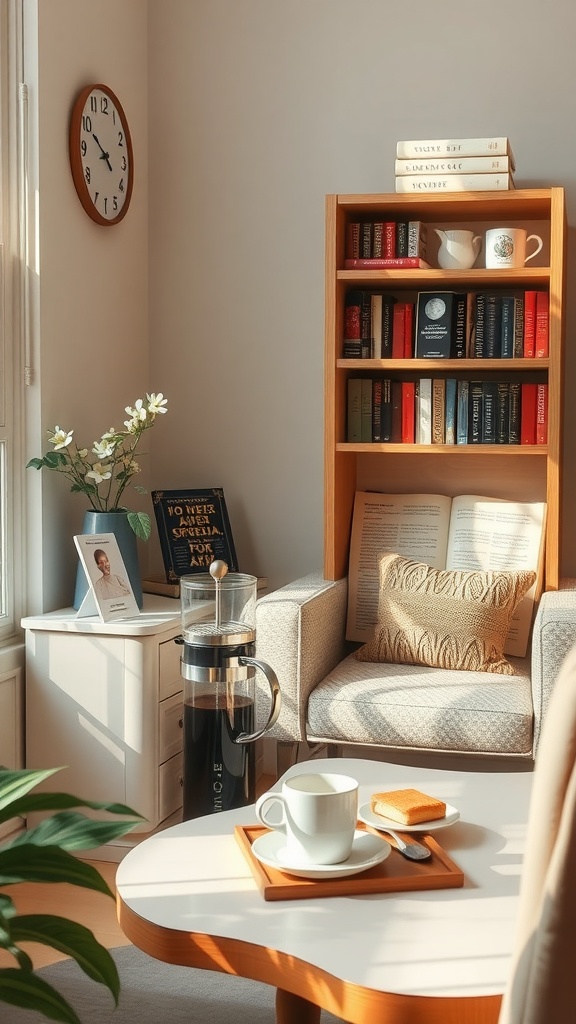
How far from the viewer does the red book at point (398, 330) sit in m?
3.20

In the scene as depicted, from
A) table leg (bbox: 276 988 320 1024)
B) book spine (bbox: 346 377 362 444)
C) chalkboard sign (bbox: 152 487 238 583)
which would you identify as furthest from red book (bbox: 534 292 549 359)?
table leg (bbox: 276 988 320 1024)

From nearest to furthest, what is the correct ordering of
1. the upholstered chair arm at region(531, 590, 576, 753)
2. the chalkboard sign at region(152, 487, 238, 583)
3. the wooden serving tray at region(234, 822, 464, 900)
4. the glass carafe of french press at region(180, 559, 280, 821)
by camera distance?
the wooden serving tray at region(234, 822, 464, 900), the glass carafe of french press at region(180, 559, 280, 821), the upholstered chair arm at region(531, 590, 576, 753), the chalkboard sign at region(152, 487, 238, 583)

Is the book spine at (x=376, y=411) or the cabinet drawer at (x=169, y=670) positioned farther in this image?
the book spine at (x=376, y=411)

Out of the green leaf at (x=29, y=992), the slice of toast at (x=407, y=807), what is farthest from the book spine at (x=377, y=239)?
the green leaf at (x=29, y=992)

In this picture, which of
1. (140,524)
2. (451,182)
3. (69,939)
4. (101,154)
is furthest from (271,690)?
(101,154)

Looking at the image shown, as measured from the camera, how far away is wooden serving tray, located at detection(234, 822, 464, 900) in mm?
1423

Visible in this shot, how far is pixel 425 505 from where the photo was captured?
3334 mm

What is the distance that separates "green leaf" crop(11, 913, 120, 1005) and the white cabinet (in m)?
2.03

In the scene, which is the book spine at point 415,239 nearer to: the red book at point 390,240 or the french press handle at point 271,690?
the red book at point 390,240

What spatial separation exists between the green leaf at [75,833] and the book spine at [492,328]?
8.31 feet

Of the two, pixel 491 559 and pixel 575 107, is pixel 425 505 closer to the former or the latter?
A: pixel 491 559

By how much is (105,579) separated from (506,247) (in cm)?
150

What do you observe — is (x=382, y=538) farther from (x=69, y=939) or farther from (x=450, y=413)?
(x=69, y=939)

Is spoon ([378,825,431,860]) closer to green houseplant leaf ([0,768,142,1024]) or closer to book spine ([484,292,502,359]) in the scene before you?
green houseplant leaf ([0,768,142,1024])
